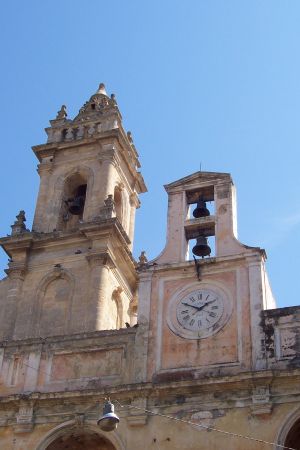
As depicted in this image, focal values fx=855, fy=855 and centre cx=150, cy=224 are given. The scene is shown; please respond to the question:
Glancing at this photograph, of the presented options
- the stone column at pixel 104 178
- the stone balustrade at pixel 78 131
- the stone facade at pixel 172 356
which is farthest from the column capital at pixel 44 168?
the stone facade at pixel 172 356

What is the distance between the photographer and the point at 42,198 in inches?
1310

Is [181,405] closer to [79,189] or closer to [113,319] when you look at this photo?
Result: [113,319]

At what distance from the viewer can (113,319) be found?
29625 mm

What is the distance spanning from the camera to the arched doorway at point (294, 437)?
64.9ft

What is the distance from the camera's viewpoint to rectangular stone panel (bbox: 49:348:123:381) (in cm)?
2233

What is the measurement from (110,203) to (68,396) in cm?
1097

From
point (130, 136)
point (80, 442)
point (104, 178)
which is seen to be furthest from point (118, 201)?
point (80, 442)

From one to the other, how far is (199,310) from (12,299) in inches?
365

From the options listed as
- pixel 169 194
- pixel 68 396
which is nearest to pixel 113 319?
pixel 169 194

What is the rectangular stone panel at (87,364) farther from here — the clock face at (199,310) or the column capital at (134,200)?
the column capital at (134,200)

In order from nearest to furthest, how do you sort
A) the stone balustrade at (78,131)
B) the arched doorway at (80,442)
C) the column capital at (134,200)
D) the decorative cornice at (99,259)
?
the arched doorway at (80,442)
the decorative cornice at (99,259)
the stone balustrade at (78,131)
the column capital at (134,200)

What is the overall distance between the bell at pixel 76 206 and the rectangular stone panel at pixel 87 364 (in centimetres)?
1099

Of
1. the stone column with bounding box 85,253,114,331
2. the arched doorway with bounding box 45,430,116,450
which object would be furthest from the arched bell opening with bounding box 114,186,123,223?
the arched doorway with bounding box 45,430,116,450

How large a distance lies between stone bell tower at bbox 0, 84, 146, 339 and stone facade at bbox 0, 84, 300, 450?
12 cm
